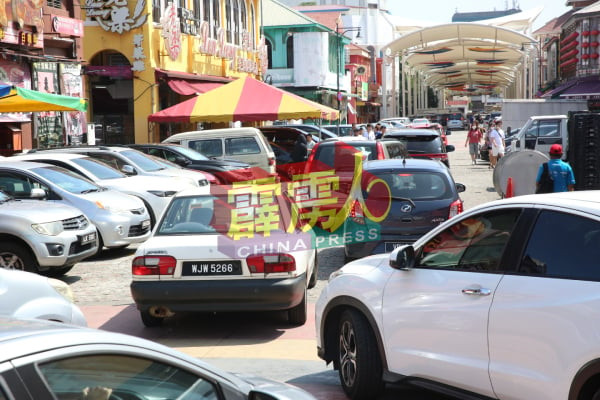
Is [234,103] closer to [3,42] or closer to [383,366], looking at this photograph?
[3,42]

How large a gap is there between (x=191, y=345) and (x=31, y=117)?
16591 millimetres

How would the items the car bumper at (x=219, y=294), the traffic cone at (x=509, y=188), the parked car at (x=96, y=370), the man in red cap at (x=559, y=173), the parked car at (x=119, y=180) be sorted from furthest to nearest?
the traffic cone at (x=509, y=188), the parked car at (x=119, y=180), the man in red cap at (x=559, y=173), the car bumper at (x=219, y=294), the parked car at (x=96, y=370)

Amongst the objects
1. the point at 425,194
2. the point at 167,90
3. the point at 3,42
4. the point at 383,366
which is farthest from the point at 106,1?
the point at 383,366

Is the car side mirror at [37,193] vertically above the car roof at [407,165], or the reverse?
the car roof at [407,165]

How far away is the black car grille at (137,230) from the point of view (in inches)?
511

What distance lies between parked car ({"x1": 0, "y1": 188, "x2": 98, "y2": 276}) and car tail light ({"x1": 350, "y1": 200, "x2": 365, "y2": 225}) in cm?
359

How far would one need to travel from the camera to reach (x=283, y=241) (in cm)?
816

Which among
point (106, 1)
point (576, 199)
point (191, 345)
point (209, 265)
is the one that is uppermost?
point (106, 1)

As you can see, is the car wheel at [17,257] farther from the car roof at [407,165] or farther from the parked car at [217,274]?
the car roof at [407,165]

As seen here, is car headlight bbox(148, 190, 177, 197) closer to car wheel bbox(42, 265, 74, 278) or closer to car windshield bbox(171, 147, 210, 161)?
car wheel bbox(42, 265, 74, 278)

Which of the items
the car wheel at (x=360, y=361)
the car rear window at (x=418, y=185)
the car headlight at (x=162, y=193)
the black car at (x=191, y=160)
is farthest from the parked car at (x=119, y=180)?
the car wheel at (x=360, y=361)

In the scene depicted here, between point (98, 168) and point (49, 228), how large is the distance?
4342 millimetres

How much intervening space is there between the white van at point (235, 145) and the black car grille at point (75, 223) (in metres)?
9.28

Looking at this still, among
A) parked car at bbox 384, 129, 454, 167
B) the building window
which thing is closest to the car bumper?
parked car at bbox 384, 129, 454, 167
